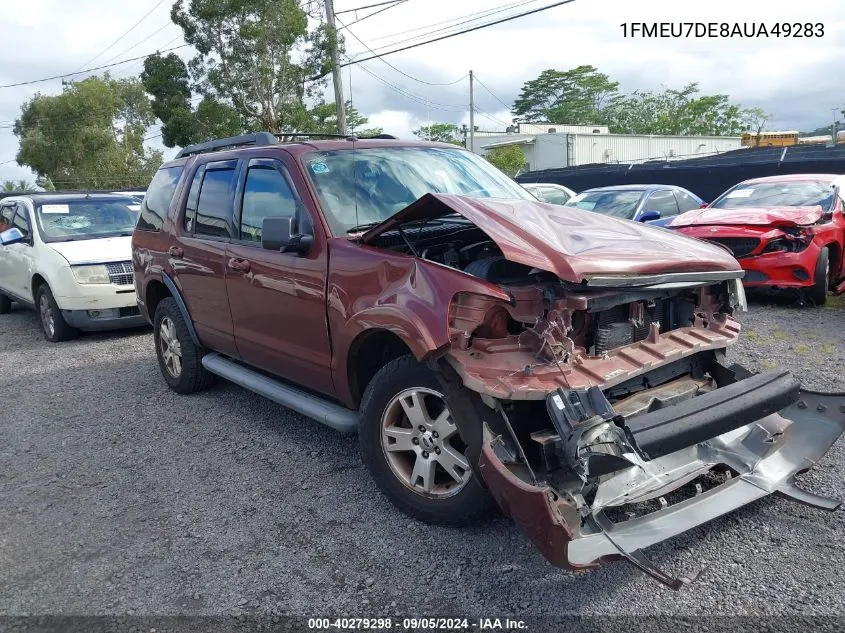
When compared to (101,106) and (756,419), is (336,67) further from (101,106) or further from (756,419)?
(101,106)

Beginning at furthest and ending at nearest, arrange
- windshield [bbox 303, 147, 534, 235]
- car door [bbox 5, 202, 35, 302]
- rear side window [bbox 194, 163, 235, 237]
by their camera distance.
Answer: car door [bbox 5, 202, 35, 302], rear side window [bbox 194, 163, 235, 237], windshield [bbox 303, 147, 534, 235]

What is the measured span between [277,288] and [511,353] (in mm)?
1776

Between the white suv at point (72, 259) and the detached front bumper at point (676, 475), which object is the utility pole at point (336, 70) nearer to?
the white suv at point (72, 259)

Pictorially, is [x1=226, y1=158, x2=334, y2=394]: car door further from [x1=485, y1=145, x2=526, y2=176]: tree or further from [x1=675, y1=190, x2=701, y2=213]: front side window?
[x1=485, y1=145, x2=526, y2=176]: tree

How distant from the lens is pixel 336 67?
2142cm

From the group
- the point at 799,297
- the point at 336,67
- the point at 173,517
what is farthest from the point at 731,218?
the point at 336,67

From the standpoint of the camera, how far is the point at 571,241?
3188 millimetres

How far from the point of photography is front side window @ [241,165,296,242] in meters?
4.18

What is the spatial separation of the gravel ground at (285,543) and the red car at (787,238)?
8.15 ft

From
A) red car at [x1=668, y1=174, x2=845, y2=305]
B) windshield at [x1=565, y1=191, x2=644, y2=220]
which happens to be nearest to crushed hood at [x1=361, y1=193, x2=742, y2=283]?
red car at [x1=668, y1=174, x2=845, y2=305]

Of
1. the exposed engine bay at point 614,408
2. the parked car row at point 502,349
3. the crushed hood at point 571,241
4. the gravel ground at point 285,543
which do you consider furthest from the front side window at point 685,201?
the exposed engine bay at point 614,408

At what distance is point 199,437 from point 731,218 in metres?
6.36

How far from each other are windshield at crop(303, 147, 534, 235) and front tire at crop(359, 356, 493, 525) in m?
1.06

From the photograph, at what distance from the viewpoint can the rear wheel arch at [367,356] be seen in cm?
361
